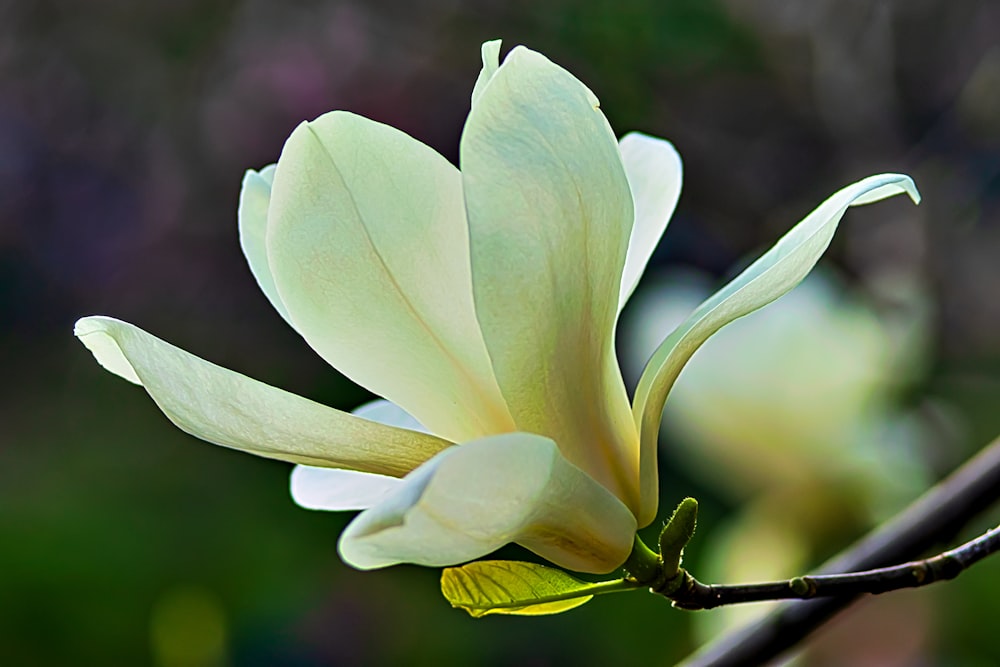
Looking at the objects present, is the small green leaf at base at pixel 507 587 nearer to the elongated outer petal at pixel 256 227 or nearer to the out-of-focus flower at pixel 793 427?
the elongated outer petal at pixel 256 227

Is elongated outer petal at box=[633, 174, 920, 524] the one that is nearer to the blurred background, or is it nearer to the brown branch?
the brown branch

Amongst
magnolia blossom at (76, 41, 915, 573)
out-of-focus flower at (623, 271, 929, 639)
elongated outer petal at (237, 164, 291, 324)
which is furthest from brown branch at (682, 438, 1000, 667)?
out-of-focus flower at (623, 271, 929, 639)

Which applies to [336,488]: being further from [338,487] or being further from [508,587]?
[508,587]

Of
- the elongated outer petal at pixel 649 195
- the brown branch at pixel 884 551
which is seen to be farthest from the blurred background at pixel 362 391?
the elongated outer petal at pixel 649 195

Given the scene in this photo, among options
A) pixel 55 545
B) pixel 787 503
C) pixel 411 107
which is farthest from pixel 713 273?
pixel 55 545

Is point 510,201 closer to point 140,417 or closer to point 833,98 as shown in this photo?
point 833,98
